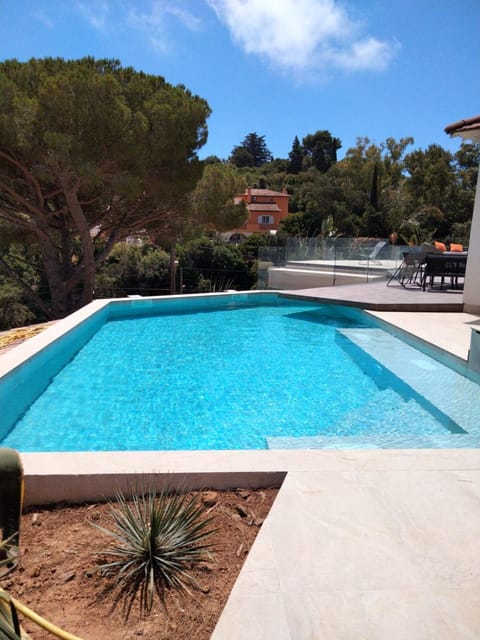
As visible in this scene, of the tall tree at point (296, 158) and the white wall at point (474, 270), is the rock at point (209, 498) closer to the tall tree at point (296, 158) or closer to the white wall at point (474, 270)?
the white wall at point (474, 270)

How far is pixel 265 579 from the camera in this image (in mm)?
1979

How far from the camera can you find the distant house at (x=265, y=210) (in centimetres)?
4591

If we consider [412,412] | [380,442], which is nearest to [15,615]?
[380,442]

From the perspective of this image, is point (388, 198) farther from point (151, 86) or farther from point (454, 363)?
point (454, 363)

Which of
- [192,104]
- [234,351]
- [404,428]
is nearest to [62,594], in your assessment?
[404,428]

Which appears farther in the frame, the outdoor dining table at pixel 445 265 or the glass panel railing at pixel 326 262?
the glass panel railing at pixel 326 262

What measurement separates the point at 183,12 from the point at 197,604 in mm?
14154

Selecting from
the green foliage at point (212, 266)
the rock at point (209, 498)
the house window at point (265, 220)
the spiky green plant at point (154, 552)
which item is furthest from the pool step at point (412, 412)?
the house window at point (265, 220)

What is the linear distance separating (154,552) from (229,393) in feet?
12.2

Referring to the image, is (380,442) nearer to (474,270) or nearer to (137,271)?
(474,270)

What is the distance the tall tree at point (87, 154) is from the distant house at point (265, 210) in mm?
28160

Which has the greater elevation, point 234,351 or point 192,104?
point 192,104

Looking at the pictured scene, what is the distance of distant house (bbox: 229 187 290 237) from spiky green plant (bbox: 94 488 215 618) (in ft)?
142

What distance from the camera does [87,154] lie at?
1345cm
